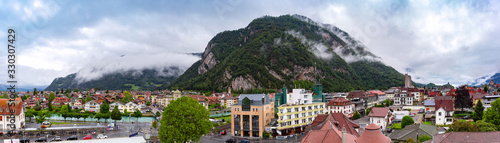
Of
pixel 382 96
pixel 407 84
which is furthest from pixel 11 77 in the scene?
pixel 407 84

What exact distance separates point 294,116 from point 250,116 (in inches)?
323

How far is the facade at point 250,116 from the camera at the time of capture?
48.1 meters

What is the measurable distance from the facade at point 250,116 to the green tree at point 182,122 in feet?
42.7

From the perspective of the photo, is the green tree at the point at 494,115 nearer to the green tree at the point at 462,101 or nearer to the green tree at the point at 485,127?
the green tree at the point at 485,127

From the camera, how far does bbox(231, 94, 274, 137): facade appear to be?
48.1 metres

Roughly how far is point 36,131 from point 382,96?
99.4m

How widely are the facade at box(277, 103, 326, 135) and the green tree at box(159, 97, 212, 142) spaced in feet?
53.7

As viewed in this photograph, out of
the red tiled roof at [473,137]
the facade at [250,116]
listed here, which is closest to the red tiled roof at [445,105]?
the facade at [250,116]

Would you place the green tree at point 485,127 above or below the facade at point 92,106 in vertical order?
above

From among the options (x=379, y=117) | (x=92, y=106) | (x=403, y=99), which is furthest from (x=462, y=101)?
(x=92, y=106)

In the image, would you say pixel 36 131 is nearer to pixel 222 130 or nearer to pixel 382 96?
pixel 222 130

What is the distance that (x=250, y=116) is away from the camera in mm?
48625

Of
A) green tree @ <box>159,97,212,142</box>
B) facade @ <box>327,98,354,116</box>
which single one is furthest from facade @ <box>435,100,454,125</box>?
green tree @ <box>159,97,212,142</box>

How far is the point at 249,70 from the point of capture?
172m
